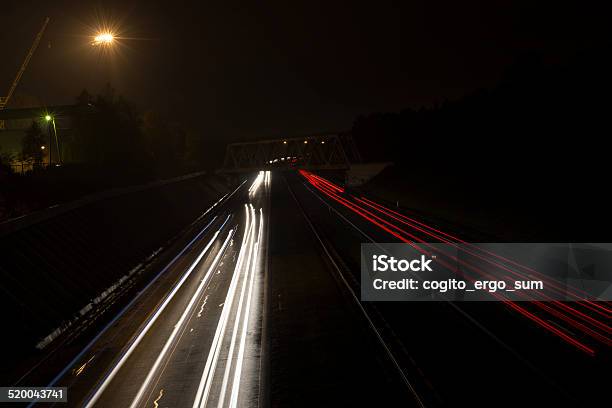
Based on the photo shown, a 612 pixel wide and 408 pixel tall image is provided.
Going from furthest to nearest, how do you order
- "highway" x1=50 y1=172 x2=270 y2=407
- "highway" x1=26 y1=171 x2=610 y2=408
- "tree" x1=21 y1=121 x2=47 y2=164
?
1. "tree" x1=21 y1=121 x2=47 y2=164
2. "highway" x1=50 y1=172 x2=270 y2=407
3. "highway" x1=26 y1=171 x2=610 y2=408

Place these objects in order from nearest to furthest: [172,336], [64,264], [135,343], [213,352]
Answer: [213,352]
[135,343]
[172,336]
[64,264]

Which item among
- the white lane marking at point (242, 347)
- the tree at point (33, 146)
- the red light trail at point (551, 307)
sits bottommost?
the white lane marking at point (242, 347)

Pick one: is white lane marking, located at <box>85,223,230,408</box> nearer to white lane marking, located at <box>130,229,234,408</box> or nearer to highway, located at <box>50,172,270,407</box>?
highway, located at <box>50,172,270,407</box>

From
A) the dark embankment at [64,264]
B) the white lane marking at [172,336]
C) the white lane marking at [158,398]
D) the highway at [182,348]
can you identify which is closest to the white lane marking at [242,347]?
the highway at [182,348]

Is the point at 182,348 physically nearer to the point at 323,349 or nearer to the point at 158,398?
the point at 158,398

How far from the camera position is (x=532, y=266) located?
80.4 ft

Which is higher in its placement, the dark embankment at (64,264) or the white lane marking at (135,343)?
the dark embankment at (64,264)

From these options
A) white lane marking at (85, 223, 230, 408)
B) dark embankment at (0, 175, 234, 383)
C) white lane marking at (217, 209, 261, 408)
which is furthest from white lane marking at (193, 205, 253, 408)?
dark embankment at (0, 175, 234, 383)

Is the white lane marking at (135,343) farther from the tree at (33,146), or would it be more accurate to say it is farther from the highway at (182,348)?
the tree at (33,146)

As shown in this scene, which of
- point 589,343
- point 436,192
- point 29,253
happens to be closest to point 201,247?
point 29,253

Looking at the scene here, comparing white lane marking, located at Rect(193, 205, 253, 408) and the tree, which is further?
the tree

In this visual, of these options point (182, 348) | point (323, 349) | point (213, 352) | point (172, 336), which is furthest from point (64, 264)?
point (323, 349)

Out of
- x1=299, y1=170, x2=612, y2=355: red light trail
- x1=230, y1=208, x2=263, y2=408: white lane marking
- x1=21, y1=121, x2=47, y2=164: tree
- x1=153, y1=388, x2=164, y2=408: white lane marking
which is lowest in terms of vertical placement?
x1=153, y1=388, x2=164, y2=408: white lane marking

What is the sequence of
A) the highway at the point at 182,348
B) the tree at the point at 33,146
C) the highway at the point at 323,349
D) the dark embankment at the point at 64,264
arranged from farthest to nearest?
the tree at the point at 33,146 → the dark embankment at the point at 64,264 → the highway at the point at 182,348 → the highway at the point at 323,349
